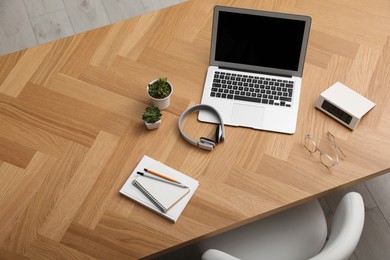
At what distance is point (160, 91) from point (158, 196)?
37 cm

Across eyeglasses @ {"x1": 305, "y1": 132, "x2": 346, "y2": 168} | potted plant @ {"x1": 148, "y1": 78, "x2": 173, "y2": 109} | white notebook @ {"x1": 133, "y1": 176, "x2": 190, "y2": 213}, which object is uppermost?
potted plant @ {"x1": 148, "y1": 78, "x2": 173, "y2": 109}

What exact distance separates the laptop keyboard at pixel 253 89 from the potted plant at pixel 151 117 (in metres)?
0.22

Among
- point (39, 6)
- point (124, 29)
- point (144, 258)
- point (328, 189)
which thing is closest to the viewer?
point (144, 258)

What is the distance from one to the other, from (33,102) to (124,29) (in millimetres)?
454

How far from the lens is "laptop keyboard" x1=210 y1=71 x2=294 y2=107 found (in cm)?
180

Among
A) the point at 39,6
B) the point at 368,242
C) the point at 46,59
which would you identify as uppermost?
the point at 46,59

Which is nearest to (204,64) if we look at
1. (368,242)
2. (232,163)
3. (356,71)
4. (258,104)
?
(258,104)

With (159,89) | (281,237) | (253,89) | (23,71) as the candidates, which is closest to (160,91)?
(159,89)

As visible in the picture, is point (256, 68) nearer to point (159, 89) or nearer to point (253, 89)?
point (253, 89)

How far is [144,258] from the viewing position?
1525mm

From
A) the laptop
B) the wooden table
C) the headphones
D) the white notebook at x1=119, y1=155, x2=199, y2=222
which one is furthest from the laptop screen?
the white notebook at x1=119, y1=155, x2=199, y2=222

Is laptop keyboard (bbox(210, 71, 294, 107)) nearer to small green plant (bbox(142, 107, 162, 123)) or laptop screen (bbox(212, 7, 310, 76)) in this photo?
laptop screen (bbox(212, 7, 310, 76))

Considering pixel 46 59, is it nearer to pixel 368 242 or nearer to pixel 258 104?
pixel 258 104

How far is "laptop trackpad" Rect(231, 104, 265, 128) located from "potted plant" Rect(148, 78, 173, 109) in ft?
0.79
